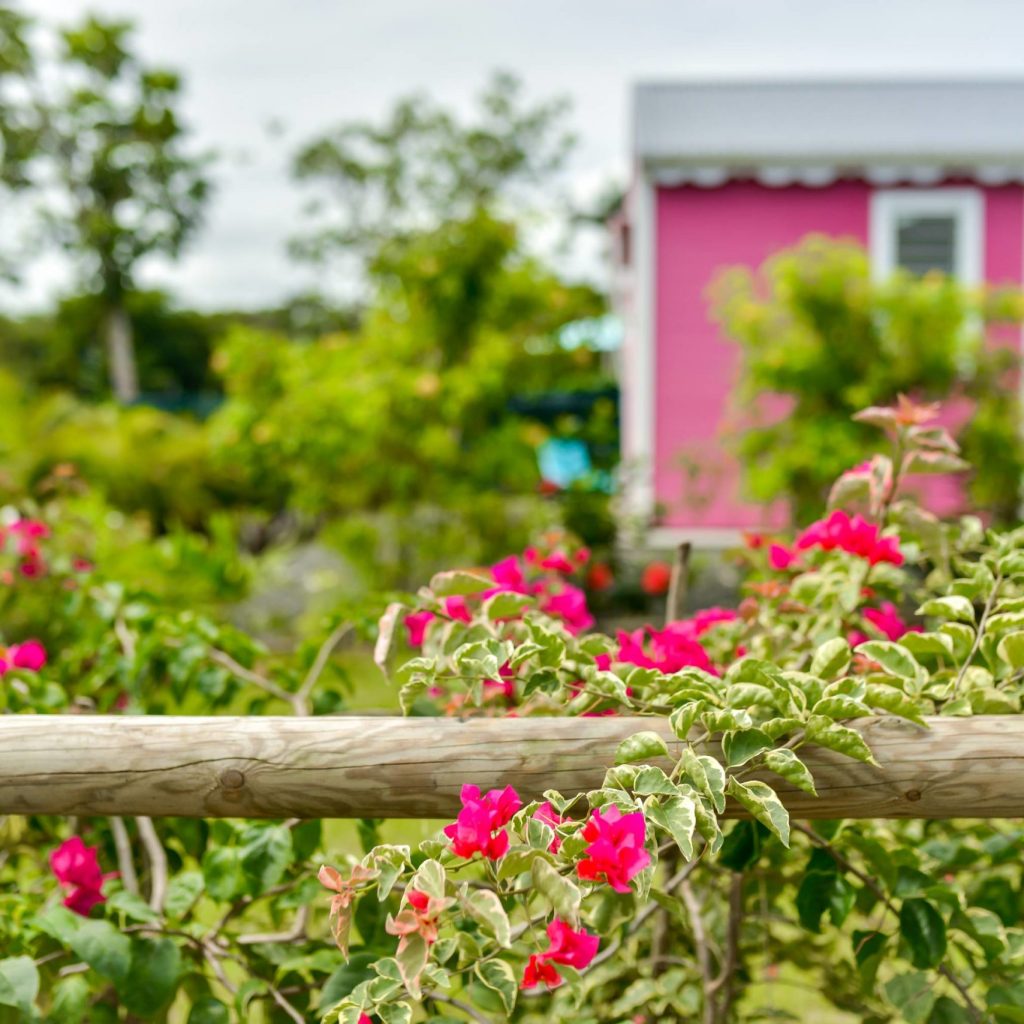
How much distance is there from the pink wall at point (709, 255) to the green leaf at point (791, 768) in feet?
25.9

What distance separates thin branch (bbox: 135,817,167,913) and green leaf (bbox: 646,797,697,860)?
812 mm

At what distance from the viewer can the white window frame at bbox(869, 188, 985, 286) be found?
9.03 m

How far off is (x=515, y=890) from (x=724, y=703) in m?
0.28

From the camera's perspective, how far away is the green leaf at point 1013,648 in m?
1.31

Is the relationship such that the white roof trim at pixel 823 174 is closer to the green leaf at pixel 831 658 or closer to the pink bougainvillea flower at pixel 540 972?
the green leaf at pixel 831 658

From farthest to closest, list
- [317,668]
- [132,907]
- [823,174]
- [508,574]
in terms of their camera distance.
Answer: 1. [823,174]
2. [317,668]
3. [508,574]
4. [132,907]

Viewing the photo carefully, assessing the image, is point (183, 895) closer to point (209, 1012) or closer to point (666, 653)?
point (209, 1012)

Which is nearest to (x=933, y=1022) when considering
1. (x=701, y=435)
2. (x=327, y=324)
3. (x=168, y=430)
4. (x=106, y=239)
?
(x=701, y=435)

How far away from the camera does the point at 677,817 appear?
1065 millimetres

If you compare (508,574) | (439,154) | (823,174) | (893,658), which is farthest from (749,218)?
(439,154)

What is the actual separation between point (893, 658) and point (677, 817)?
0.42 m

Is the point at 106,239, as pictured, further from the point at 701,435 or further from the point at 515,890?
the point at 515,890

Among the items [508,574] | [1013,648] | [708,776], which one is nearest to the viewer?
[708,776]

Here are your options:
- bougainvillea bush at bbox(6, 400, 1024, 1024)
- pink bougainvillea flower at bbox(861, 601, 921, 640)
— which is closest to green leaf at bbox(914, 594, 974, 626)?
bougainvillea bush at bbox(6, 400, 1024, 1024)
